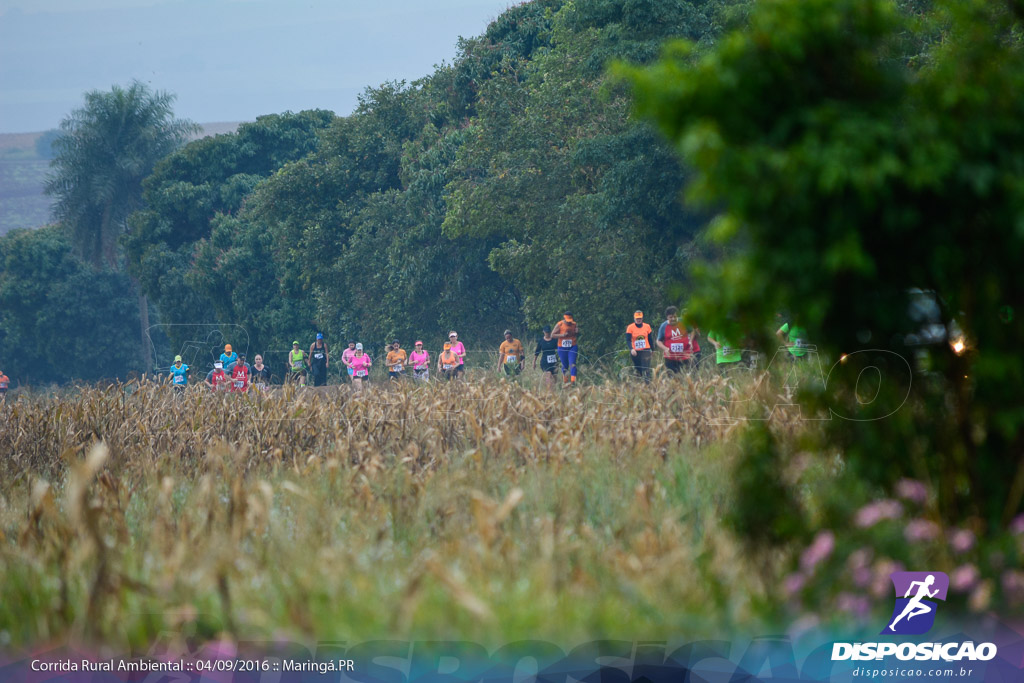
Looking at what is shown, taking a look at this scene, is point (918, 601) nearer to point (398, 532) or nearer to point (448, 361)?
point (398, 532)

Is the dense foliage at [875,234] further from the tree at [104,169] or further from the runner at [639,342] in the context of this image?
the tree at [104,169]

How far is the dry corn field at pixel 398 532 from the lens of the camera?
13.4 ft

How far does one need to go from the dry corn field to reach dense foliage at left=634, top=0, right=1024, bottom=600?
769 millimetres

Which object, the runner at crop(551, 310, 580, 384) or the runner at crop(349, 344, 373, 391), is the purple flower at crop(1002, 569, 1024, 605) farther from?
the runner at crop(349, 344, 373, 391)

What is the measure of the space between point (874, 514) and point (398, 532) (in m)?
3.14

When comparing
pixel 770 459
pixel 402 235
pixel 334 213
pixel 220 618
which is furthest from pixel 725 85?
pixel 334 213

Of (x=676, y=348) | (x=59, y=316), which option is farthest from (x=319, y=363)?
(x=59, y=316)

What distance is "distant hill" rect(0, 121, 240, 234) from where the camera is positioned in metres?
132

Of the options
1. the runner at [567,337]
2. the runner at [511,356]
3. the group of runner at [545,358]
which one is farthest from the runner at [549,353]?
the runner at [511,356]

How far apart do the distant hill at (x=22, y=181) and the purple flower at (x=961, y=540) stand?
398 ft

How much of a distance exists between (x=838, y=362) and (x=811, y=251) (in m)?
0.63

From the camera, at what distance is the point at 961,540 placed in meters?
3.94

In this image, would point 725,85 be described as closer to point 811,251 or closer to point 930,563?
point 811,251

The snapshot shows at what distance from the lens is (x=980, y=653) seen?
3945mm
